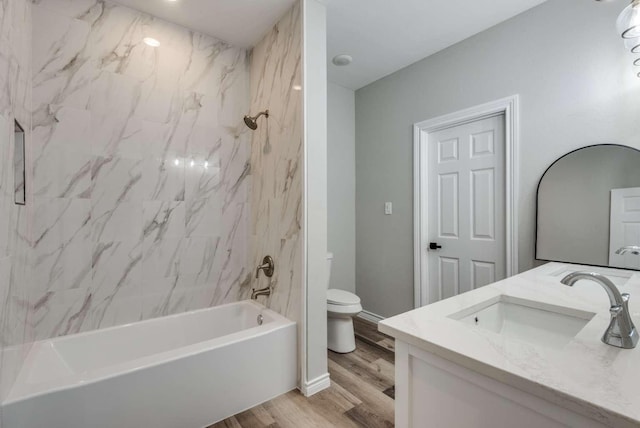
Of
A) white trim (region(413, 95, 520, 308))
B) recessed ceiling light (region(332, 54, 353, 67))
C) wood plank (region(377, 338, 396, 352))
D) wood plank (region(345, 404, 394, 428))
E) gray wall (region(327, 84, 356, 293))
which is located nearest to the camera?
wood plank (region(345, 404, 394, 428))

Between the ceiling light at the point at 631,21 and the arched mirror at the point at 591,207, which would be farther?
the arched mirror at the point at 591,207

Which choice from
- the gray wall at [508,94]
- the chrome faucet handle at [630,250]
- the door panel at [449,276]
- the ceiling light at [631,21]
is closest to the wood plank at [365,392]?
the gray wall at [508,94]

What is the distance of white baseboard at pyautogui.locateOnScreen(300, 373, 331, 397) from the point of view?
1.81 meters

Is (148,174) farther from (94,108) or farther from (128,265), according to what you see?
(128,265)

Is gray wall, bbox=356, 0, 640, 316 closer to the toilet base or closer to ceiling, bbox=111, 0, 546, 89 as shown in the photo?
ceiling, bbox=111, 0, 546, 89

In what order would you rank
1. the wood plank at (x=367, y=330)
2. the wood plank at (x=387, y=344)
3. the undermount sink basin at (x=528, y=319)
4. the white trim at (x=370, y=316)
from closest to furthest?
the undermount sink basin at (x=528, y=319) < the wood plank at (x=387, y=344) < the wood plank at (x=367, y=330) < the white trim at (x=370, y=316)

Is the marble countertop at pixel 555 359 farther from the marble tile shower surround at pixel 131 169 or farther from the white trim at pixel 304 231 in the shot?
the marble tile shower surround at pixel 131 169

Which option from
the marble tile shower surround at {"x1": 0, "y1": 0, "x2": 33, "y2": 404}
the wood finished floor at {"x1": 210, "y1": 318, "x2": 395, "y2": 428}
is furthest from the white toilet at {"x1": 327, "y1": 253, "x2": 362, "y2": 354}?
the marble tile shower surround at {"x1": 0, "y1": 0, "x2": 33, "y2": 404}

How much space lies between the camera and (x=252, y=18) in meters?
2.04

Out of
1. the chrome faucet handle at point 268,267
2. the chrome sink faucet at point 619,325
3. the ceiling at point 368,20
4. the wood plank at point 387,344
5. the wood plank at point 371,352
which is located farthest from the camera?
the wood plank at point 387,344

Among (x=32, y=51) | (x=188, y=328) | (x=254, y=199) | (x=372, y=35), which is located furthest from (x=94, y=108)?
(x=372, y=35)

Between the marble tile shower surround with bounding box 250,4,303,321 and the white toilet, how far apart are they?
0.51m

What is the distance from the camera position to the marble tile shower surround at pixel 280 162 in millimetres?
1899

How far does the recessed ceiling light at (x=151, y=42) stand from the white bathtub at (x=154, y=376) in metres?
1.92
